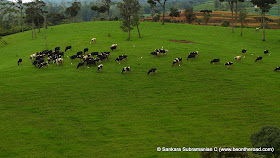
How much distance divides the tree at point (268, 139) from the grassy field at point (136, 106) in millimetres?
3791

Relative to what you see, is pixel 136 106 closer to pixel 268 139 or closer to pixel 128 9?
pixel 268 139

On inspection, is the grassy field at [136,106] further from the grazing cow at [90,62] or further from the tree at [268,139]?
the tree at [268,139]

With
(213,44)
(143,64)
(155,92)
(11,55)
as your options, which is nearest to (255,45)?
(213,44)

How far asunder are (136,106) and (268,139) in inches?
587

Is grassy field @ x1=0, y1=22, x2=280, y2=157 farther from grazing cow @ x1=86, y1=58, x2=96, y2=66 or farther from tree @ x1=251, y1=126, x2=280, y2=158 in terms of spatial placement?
tree @ x1=251, y1=126, x2=280, y2=158

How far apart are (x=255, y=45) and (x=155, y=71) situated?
35.4 m

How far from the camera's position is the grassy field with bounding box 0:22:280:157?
22625mm

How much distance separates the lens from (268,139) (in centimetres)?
1780

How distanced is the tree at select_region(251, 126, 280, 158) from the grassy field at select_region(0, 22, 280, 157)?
3.79m

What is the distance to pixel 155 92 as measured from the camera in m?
33.6

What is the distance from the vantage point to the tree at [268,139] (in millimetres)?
17531

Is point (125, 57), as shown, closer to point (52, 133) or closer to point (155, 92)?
point (155, 92)

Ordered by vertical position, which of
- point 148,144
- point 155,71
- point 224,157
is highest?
point 155,71

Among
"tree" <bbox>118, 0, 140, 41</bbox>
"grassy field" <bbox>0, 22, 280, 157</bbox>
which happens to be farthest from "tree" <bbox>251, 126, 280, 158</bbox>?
"tree" <bbox>118, 0, 140, 41</bbox>
